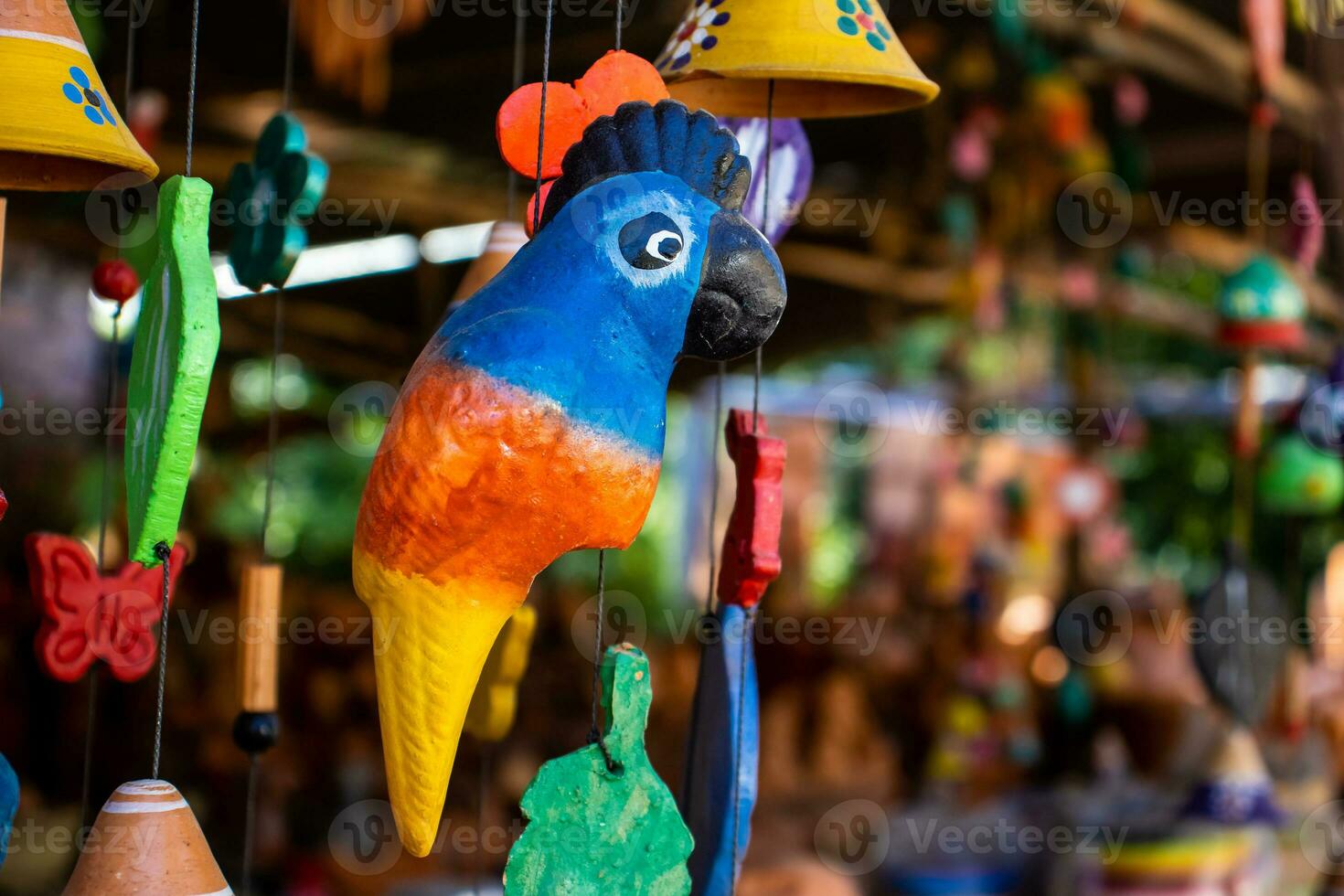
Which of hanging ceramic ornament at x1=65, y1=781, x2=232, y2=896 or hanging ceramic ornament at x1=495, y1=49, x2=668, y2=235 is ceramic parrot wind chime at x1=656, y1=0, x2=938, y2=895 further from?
hanging ceramic ornament at x1=65, y1=781, x2=232, y2=896

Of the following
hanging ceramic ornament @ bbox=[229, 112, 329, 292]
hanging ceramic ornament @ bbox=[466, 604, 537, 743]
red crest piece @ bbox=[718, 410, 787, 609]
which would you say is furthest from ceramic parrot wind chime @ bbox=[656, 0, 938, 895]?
hanging ceramic ornament @ bbox=[229, 112, 329, 292]

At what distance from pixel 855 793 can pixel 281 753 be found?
4.73 feet

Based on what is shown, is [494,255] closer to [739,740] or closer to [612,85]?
[612,85]

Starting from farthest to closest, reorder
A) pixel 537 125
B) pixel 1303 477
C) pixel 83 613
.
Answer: pixel 1303 477 < pixel 83 613 < pixel 537 125

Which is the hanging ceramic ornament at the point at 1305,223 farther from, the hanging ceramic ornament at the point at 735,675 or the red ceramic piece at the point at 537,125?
the red ceramic piece at the point at 537,125

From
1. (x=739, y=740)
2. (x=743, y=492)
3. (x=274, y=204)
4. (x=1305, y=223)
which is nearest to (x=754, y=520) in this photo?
(x=743, y=492)

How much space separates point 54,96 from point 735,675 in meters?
0.57

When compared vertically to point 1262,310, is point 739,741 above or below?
below

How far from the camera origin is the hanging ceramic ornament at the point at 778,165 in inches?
45.1

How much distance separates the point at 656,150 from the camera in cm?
79

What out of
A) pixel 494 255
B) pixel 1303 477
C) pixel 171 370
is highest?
pixel 494 255

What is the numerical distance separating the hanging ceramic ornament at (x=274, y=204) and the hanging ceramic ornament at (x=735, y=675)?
1.36 feet

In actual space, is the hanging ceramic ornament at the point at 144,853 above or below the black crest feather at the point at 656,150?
below

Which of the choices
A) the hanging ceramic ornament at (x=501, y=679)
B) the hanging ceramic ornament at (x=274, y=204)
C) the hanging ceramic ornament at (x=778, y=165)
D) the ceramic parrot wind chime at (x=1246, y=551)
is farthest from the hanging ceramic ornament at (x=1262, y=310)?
the hanging ceramic ornament at (x=274, y=204)
